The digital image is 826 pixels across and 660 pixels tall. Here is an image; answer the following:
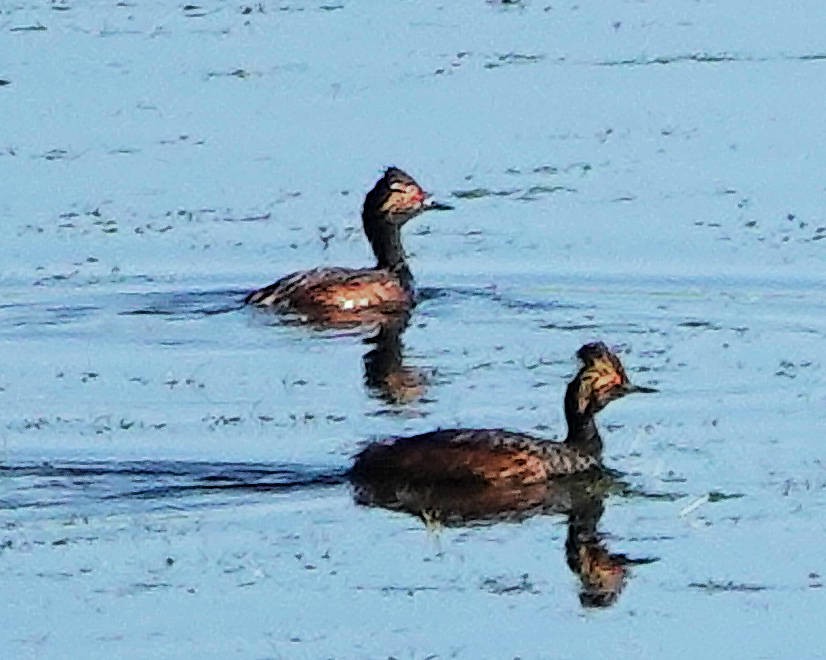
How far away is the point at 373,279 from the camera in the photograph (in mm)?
18531

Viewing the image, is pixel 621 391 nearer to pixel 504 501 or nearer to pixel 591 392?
pixel 591 392

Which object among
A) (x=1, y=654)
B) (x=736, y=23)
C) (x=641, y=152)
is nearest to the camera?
(x=1, y=654)

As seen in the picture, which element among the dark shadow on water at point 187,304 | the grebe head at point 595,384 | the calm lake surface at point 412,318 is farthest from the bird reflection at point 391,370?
the grebe head at point 595,384

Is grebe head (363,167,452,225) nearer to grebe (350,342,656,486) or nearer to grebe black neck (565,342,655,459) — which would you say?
grebe black neck (565,342,655,459)

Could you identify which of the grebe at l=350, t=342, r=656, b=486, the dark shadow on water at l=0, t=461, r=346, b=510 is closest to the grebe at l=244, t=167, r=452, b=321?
the grebe at l=350, t=342, r=656, b=486

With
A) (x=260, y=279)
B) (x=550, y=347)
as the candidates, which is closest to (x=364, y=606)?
(x=550, y=347)

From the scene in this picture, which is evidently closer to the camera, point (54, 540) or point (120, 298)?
point (54, 540)

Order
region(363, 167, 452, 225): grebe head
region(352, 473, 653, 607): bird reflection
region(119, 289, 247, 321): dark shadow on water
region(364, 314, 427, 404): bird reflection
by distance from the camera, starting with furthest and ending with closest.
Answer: region(363, 167, 452, 225): grebe head → region(119, 289, 247, 321): dark shadow on water → region(364, 314, 427, 404): bird reflection → region(352, 473, 653, 607): bird reflection

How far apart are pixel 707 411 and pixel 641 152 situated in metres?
6.37

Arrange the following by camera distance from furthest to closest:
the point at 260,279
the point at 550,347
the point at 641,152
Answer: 1. the point at 641,152
2. the point at 260,279
3. the point at 550,347

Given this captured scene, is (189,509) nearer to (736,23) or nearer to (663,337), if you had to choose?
(663,337)

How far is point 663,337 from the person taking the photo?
1700cm

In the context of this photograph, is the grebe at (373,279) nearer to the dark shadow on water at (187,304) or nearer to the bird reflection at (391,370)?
the dark shadow on water at (187,304)

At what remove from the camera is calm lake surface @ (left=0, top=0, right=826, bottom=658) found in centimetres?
1251
